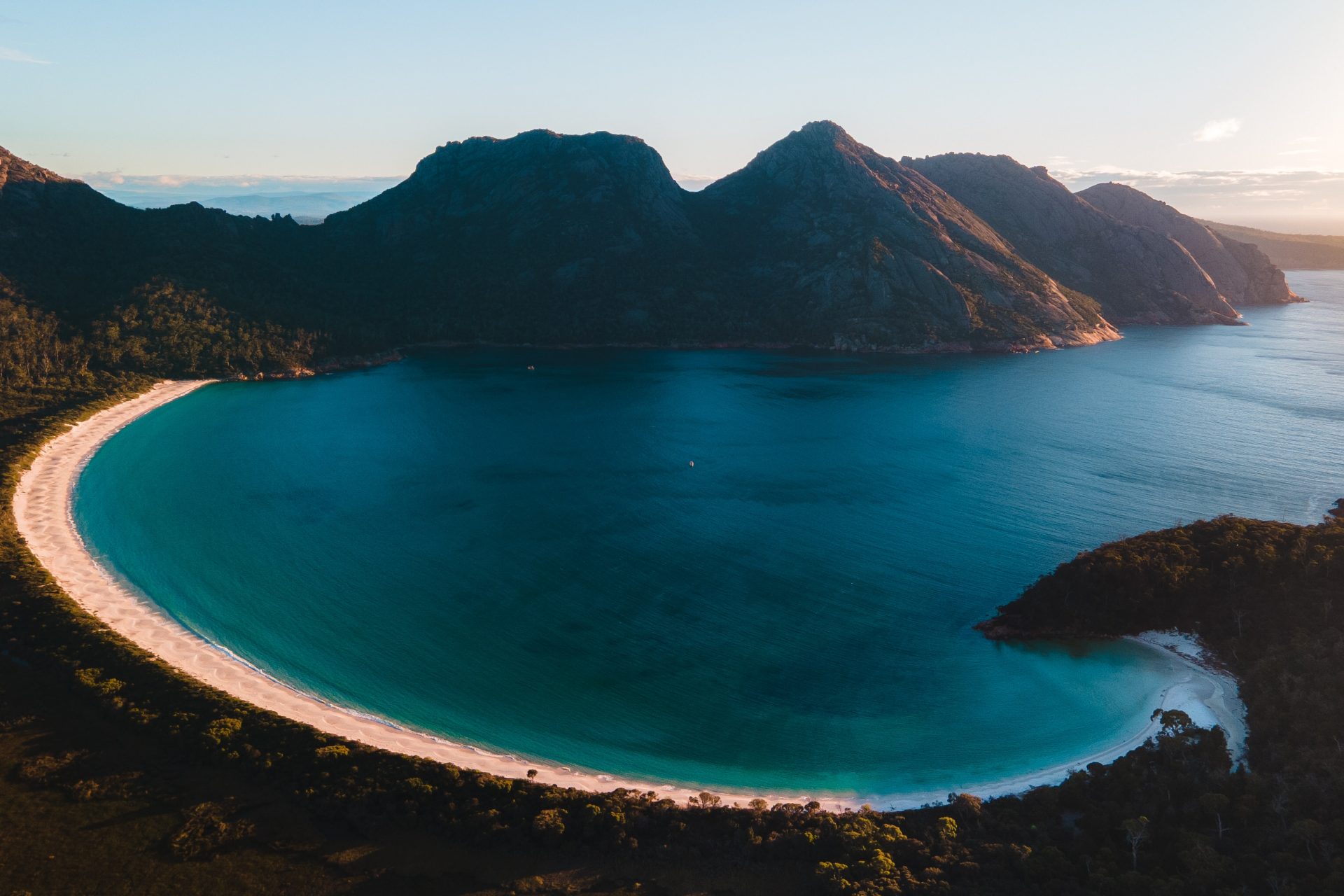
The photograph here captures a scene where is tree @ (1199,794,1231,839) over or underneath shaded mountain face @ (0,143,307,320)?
underneath

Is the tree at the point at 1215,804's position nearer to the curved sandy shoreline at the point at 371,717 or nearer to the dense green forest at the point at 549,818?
the dense green forest at the point at 549,818

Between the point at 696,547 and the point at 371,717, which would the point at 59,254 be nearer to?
the point at 696,547

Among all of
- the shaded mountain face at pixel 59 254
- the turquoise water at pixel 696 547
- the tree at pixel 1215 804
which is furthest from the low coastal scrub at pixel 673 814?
the shaded mountain face at pixel 59 254

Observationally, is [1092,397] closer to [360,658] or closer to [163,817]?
[360,658]

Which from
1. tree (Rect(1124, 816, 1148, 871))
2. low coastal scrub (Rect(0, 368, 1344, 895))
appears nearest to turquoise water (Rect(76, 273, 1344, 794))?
low coastal scrub (Rect(0, 368, 1344, 895))

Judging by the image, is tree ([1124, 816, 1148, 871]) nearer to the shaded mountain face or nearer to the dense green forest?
the dense green forest
